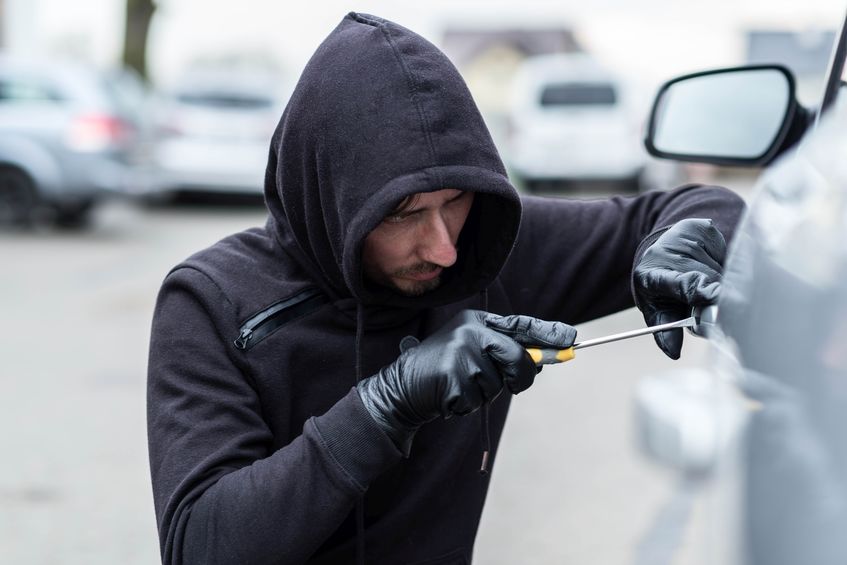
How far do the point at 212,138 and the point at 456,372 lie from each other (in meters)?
11.6

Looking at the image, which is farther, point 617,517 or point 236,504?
point 617,517

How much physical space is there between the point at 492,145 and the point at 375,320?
1.10 feet

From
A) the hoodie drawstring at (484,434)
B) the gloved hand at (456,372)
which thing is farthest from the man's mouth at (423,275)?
the gloved hand at (456,372)

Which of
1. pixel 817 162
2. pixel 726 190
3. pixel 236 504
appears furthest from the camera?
pixel 726 190

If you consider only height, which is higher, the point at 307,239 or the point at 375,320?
the point at 307,239

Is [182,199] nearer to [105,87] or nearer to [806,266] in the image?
[105,87]

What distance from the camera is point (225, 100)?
42.6ft

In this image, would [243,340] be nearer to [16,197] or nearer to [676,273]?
[676,273]

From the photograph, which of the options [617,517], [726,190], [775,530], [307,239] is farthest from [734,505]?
[617,517]

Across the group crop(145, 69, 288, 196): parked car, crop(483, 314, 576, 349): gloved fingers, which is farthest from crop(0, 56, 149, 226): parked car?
crop(483, 314, 576, 349): gloved fingers

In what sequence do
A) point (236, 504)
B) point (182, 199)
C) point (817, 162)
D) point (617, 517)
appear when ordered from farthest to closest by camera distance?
1. point (182, 199)
2. point (617, 517)
3. point (236, 504)
4. point (817, 162)

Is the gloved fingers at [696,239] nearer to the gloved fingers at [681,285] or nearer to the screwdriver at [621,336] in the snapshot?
the gloved fingers at [681,285]

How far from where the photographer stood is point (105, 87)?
11656mm

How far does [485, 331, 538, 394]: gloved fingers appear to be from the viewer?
1544 millimetres
